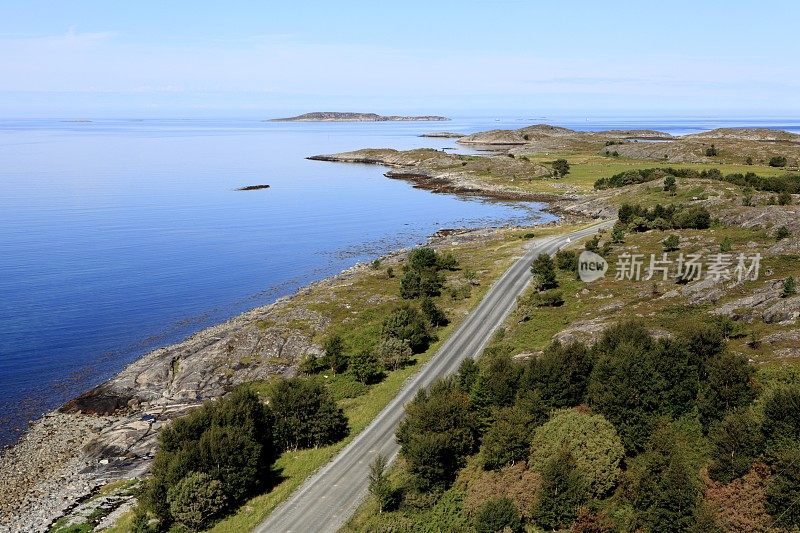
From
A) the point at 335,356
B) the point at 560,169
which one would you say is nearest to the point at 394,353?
the point at 335,356

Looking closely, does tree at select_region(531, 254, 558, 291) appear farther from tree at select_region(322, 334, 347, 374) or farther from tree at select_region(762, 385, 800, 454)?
tree at select_region(762, 385, 800, 454)

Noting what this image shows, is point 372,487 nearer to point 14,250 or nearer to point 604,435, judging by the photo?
point 604,435

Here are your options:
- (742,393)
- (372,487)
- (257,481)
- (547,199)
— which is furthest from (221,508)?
(547,199)

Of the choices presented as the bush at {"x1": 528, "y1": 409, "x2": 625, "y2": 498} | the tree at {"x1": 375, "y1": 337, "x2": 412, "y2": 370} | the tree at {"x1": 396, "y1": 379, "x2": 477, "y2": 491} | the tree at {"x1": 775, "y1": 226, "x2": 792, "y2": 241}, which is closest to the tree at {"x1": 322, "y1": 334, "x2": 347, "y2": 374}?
the tree at {"x1": 375, "y1": 337, "x2": 412, "y2": 370}

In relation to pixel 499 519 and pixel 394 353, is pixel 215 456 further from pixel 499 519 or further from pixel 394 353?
pixel 394 353

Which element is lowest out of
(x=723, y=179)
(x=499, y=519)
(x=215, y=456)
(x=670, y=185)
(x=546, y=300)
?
(x=215, y=456)
